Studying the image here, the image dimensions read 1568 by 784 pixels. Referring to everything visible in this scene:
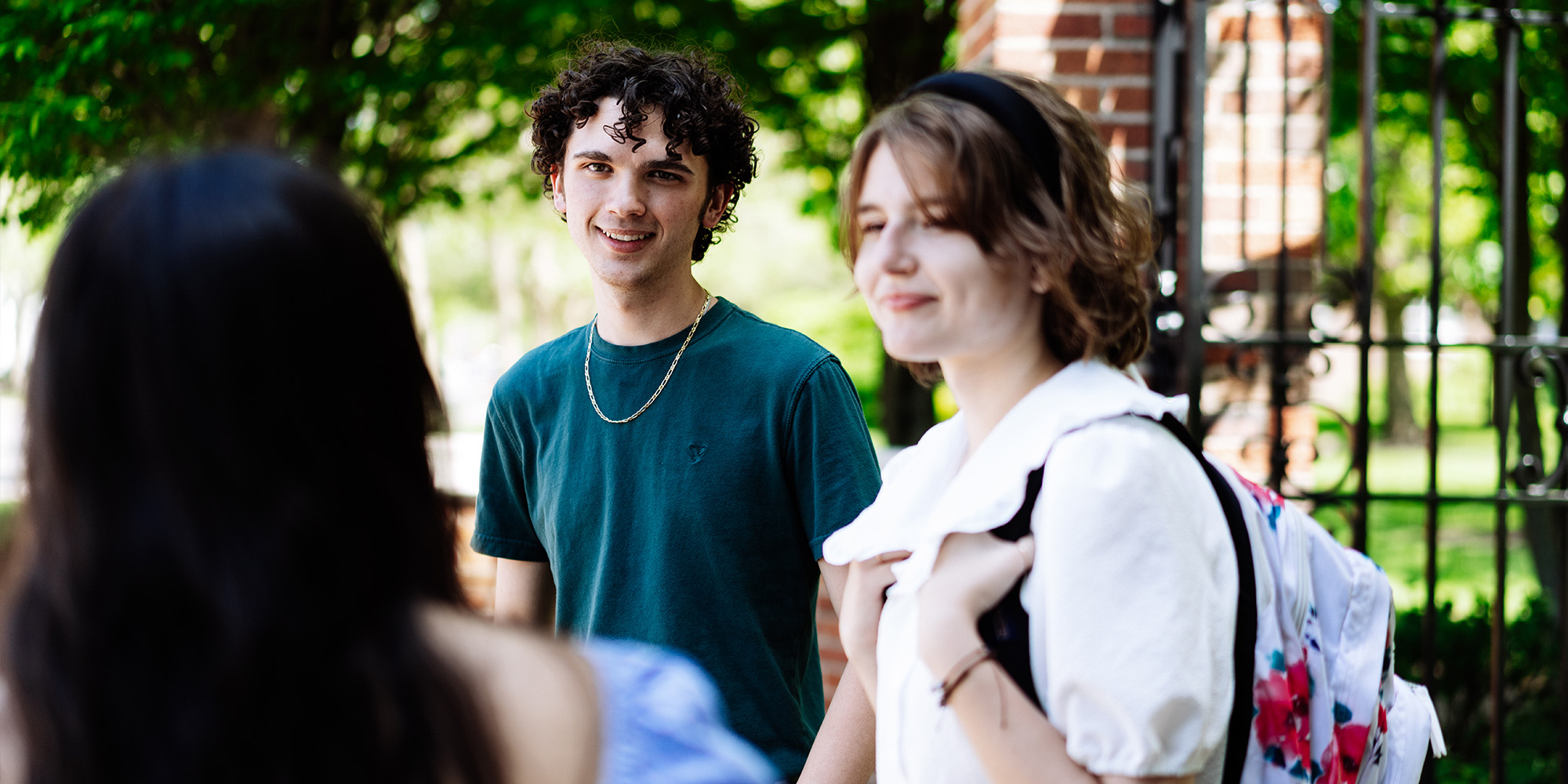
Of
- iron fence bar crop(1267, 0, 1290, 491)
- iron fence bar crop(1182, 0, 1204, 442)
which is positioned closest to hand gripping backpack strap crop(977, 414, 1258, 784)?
iron fence bar crop(1182, 0, 1204, 442)

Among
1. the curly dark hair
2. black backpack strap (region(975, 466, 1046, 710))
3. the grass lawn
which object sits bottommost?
the grass lawn

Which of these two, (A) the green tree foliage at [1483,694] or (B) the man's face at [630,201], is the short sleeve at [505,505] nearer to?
(B) the man's face at [630,201]

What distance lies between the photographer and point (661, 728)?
3.32 feet

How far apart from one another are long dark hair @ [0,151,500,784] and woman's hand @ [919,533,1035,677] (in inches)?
19.4

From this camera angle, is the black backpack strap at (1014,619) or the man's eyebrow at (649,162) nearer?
the black backpack strap at (1014,619)

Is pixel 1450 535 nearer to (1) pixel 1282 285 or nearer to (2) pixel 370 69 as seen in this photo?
(1) pixel 1282 285

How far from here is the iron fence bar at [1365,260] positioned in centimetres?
292

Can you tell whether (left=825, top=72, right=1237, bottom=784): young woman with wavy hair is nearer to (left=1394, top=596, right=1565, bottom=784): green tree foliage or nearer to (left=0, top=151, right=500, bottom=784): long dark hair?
(left=0, top=151, right=500, bottom=784): long dark hair

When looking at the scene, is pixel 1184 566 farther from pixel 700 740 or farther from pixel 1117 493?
pixel 700 740

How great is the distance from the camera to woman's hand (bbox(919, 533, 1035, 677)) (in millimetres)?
1171

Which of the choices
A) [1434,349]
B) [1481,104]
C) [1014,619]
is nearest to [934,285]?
[1014,619]

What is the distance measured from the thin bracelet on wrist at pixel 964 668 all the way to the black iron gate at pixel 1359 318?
1.94m

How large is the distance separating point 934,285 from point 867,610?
0.41 meters

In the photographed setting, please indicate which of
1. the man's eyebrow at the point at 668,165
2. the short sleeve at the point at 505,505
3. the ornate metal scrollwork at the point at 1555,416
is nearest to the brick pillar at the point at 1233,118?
the ornate metal scrollwork at the point at 1555,416
